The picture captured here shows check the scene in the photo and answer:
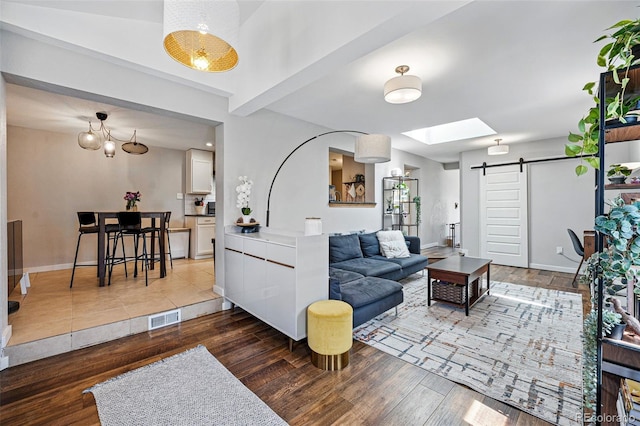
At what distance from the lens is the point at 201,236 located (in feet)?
20.0

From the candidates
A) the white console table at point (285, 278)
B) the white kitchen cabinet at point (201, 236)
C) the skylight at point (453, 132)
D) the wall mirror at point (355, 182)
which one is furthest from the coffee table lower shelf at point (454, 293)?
the white kitchen cabinet at point (201, 236)

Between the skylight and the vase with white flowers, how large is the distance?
3.46 metres

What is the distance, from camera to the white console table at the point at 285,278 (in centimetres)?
234

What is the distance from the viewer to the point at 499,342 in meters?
2.59

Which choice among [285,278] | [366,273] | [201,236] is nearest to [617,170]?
[285,278]

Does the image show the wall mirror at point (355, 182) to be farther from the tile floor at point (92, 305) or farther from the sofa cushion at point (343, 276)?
the tile floor at point (92, 305)

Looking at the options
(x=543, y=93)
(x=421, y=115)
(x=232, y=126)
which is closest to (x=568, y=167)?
(x=543, y=93)

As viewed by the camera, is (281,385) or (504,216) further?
(504,216)

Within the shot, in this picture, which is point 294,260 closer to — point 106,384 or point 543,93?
point 106,384

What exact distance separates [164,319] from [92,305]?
0.90 meters

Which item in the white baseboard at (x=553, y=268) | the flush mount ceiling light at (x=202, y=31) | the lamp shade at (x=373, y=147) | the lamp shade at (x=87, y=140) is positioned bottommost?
the white baseboard at (x=553, y=268)

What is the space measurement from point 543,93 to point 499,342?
3.15 metres

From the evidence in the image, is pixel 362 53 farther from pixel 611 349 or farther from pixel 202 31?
pixel 611 349

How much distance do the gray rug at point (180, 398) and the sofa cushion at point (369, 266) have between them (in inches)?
83.8
